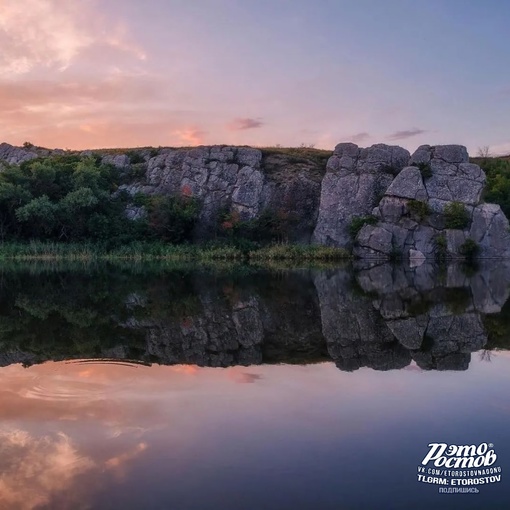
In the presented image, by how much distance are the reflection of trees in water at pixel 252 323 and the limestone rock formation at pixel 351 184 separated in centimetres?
3296

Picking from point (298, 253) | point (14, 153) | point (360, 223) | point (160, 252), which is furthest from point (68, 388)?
point (14, 153)

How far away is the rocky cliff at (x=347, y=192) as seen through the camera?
5525 cm

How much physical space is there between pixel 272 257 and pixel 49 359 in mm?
42946

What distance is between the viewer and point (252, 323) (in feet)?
53.5

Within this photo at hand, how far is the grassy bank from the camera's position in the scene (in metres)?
53.0

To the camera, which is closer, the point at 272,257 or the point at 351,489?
the point at 351,489

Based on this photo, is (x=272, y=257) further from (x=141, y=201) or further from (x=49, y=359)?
(x=49, y=359)

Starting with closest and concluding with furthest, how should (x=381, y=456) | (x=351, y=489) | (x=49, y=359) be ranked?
1. (x=351, y=489)
2. (x=381, y=456)
3. (x=49, y=359)

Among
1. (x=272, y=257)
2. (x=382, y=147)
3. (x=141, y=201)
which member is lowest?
(x=272, y=257)

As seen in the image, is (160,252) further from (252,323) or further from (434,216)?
(252,323)

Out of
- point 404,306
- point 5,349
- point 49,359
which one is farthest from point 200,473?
point 404,306

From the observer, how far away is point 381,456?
6.45m

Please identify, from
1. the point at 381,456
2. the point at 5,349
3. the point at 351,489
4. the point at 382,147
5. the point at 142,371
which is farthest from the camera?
the point at 382,147

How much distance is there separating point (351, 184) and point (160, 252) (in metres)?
20.4
